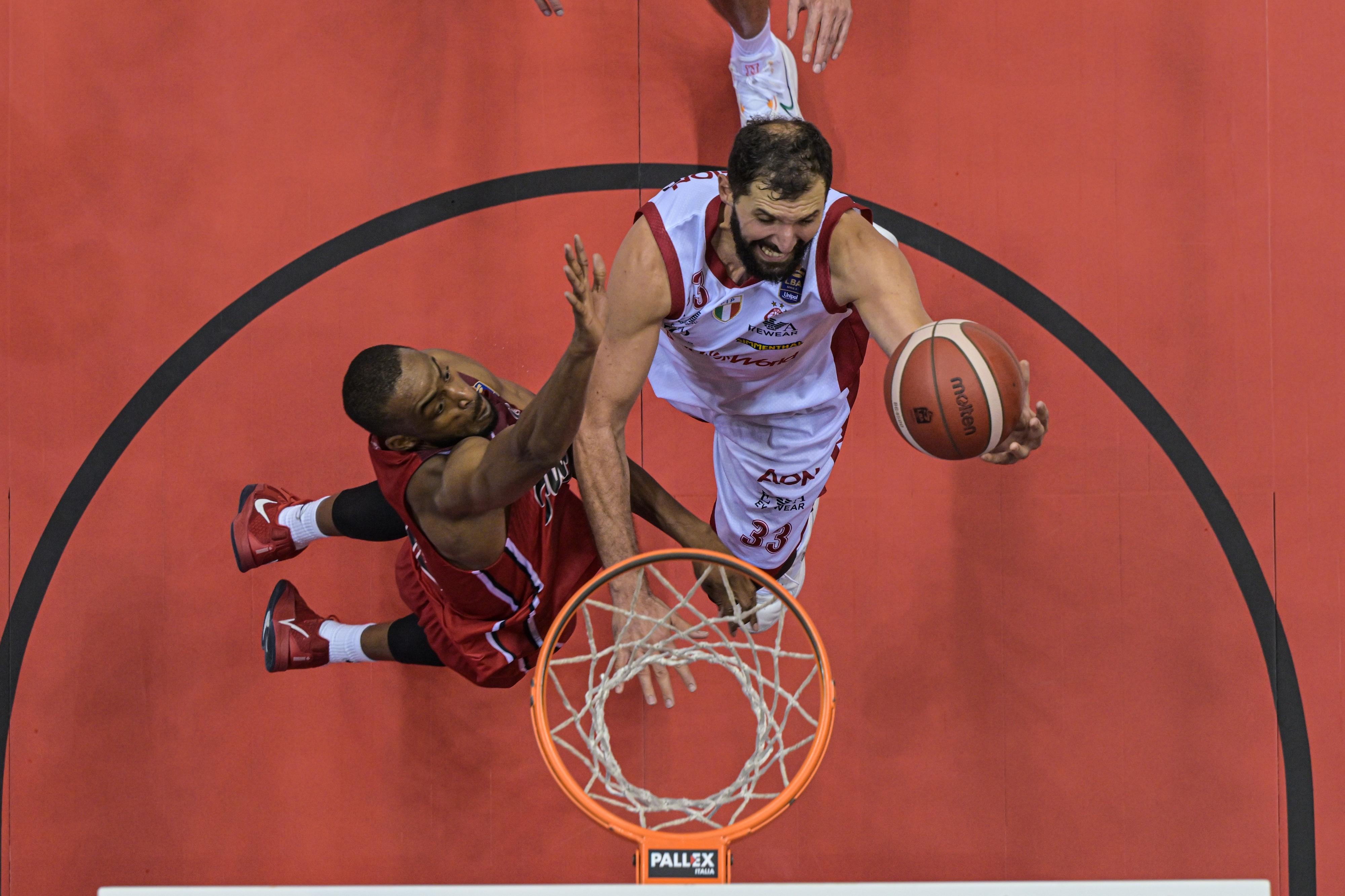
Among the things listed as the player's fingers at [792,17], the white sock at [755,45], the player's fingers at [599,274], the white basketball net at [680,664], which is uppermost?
the player's fingers at [792,17]

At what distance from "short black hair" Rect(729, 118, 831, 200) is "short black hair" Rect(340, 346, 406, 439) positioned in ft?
3.25

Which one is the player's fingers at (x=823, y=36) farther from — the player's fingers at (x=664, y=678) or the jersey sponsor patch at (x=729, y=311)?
the player's fingers at (x=664, y=678)

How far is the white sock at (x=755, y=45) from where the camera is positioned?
359 cm

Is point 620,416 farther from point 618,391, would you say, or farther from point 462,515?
point 462,515

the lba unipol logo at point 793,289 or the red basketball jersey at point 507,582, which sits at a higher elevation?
the lba unipol logo at point 793,289

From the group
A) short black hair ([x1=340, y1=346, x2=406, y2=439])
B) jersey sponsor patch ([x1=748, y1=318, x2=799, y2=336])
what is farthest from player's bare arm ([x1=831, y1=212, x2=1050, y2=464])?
short black hair ([x1=340, y1=346, x2=406, y2=439])

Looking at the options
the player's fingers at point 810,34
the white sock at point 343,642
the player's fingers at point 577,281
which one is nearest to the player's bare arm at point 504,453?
the player's fingers at point 577,281

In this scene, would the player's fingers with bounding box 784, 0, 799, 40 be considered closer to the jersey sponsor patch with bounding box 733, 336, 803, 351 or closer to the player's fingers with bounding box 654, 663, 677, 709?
the jersey sponsor patch with bounding box 733, 336, 803, 351

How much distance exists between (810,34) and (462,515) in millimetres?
2199

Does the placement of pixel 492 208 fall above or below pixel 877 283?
above

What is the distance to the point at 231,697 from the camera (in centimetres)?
367

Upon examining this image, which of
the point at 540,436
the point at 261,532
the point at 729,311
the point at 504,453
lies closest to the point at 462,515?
the point at 504,453

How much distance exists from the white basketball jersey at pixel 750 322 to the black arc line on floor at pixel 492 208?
0.87 m

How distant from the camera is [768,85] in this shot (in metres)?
3.67
